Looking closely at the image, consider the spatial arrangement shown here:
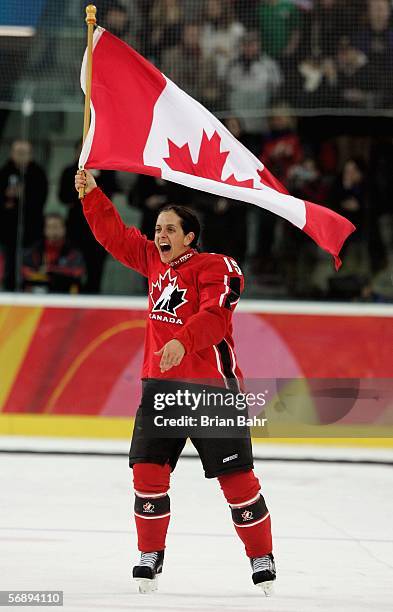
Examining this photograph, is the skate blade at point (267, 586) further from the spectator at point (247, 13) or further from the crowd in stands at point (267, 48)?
the spectator at point (247, 13)

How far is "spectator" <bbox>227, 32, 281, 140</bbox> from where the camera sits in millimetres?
9258

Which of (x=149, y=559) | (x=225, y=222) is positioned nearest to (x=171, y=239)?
(x=149, y=559)

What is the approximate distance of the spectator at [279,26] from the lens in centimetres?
921

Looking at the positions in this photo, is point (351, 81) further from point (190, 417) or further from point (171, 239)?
point (190, 417)

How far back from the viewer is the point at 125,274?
30.7ft

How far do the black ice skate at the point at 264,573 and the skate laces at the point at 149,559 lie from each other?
372 millimetres

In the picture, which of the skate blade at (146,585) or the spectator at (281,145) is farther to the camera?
the spectator at (281,145)

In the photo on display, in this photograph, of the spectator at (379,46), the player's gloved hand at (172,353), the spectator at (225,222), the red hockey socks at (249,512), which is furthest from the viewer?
the spectator at (379,46)

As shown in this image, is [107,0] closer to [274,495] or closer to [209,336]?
[274,495]

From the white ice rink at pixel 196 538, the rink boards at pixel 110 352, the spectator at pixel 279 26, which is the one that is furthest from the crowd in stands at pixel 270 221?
the white ice rink at pixel 196 538

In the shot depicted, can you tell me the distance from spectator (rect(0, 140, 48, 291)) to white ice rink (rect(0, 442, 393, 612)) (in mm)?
1595

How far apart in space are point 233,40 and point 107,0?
996mm

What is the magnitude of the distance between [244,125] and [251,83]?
0.33 metres

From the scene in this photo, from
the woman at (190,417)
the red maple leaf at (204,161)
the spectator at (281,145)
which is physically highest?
the spectator at (281,145)
